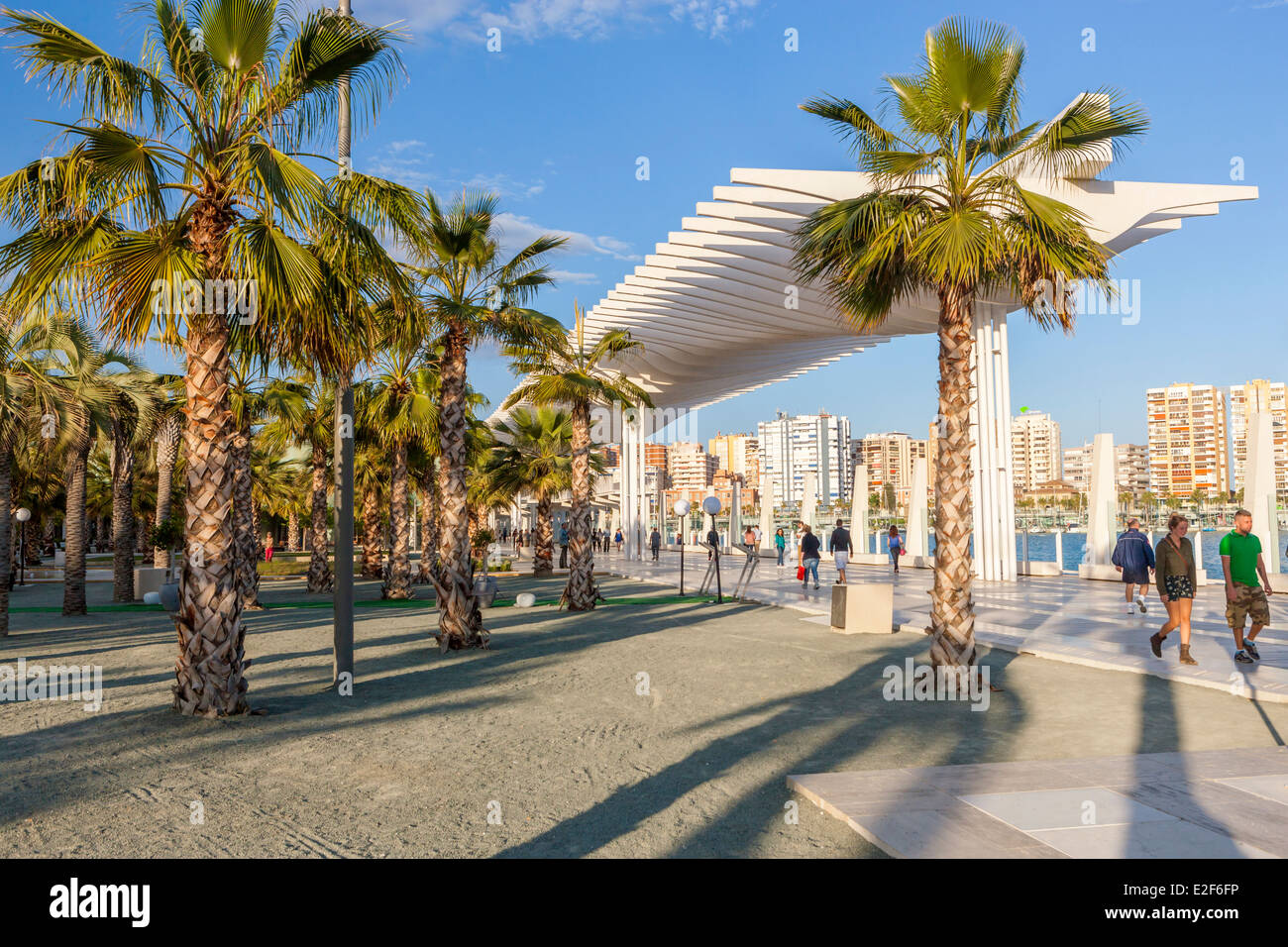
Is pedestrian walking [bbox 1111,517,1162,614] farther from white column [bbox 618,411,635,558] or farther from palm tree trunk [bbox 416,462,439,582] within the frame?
white column [bbox 618,411,635,558]

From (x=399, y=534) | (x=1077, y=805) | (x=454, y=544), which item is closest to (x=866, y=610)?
(x=454, y=544)

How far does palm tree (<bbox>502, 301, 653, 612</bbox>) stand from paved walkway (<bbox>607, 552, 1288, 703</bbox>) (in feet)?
14.3

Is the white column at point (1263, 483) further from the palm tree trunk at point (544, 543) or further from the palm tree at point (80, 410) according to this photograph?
the palm tree at point (80, 410)

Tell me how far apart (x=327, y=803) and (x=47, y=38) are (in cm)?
693

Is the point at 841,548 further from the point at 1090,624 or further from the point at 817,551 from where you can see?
the point at 1090,624

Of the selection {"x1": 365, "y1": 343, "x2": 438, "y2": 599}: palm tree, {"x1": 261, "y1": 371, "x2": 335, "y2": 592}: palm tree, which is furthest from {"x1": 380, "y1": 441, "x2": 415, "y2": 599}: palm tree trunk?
{"x1": 261, "y1": 371, "x2": 335, "y2": 592}: palm tree

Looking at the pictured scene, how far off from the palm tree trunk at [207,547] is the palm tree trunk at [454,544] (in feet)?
14.6

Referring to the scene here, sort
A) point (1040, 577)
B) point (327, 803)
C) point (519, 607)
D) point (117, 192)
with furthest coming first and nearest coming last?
point (1040, 577), point (519, 607), point (117, 192), point (327, 803)

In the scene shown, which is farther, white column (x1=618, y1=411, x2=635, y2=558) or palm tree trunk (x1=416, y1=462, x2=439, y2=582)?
white column (x1=618, y1=411, x2=635, y2=558)

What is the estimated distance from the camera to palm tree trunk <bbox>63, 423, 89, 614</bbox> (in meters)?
18.5

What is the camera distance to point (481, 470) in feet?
110

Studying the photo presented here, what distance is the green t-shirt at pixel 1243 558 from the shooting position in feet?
31.0

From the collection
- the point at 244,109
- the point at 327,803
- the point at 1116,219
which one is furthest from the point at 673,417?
the point at 327,803

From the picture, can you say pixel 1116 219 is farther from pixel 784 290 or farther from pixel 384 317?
pixel 384 317
